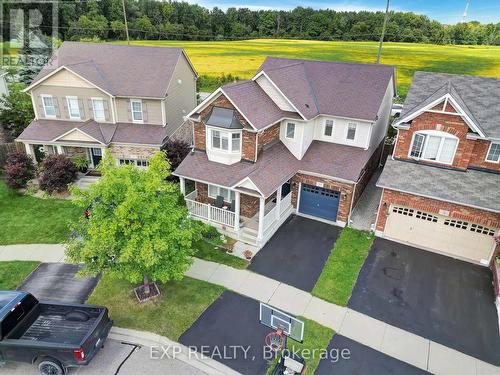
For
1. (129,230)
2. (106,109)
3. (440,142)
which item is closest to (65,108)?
(106,109)

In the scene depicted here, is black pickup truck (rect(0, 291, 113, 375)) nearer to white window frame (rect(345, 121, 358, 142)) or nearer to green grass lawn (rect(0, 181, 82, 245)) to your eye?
green grass lawn (rect(0, 181, 82, 245))

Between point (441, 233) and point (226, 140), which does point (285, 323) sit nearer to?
point (226, 140)

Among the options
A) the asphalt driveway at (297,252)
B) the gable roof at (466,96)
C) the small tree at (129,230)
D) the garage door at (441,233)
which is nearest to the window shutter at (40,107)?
the small tree at (129,230)

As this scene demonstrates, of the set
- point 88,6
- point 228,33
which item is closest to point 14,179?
point 88,6

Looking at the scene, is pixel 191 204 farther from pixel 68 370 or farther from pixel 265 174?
pixel 68 370

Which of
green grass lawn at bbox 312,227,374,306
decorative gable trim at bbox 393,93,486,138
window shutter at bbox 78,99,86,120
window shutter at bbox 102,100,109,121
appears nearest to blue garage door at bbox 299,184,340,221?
green grass lawn at bbox 312,227,374,306
